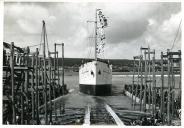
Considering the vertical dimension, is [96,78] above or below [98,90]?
above

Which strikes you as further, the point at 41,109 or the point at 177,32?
the point at 41,109

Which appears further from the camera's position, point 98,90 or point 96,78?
point 98,90

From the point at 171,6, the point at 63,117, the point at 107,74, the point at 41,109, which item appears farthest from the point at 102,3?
the point at 107,74

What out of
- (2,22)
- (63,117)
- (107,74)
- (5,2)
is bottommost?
(63,117)

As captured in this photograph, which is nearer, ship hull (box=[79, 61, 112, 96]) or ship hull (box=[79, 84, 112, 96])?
ship hull (box=[79, 61, 112, 96])

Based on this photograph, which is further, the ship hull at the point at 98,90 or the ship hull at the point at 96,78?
the ship hull at the point at 98,90

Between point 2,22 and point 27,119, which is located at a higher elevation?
point 2,22

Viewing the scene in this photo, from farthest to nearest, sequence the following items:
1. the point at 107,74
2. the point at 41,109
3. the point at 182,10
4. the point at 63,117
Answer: the point at 107,74, the point at 41,109, the point at 63,117, the point at 182,10

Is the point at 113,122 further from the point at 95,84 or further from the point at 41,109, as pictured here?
the point at 95,84

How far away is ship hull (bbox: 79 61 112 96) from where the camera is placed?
2505 centimetres

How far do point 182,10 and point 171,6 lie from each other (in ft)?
2.06

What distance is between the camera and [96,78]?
2488cm

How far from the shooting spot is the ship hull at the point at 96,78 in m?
25.0

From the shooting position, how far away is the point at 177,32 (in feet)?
35.1
